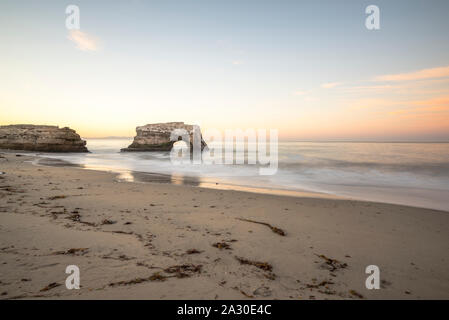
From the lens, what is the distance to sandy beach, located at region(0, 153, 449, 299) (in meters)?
2.38

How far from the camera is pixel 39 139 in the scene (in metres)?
35.6

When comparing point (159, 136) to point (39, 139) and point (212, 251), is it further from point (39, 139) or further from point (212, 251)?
point (212, 251)

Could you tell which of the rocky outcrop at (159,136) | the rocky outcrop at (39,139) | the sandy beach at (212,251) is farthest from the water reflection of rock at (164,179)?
the rocky outcrop at (159,136)

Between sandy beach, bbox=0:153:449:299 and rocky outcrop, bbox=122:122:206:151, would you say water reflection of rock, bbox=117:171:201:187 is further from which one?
rocky outcrop, bbox=122:122:206:151

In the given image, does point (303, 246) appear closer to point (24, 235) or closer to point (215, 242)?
point (215, 242)

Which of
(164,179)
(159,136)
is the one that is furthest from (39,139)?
(164,179)

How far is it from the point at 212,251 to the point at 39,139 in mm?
44503

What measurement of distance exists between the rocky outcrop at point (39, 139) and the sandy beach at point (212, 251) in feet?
121

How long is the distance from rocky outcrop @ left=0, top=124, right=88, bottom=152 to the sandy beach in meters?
37.0

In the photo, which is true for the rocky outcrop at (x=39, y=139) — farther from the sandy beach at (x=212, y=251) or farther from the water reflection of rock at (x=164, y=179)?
the sandy beach at (x=212, y=251)

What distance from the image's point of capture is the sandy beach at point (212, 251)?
238 cm
